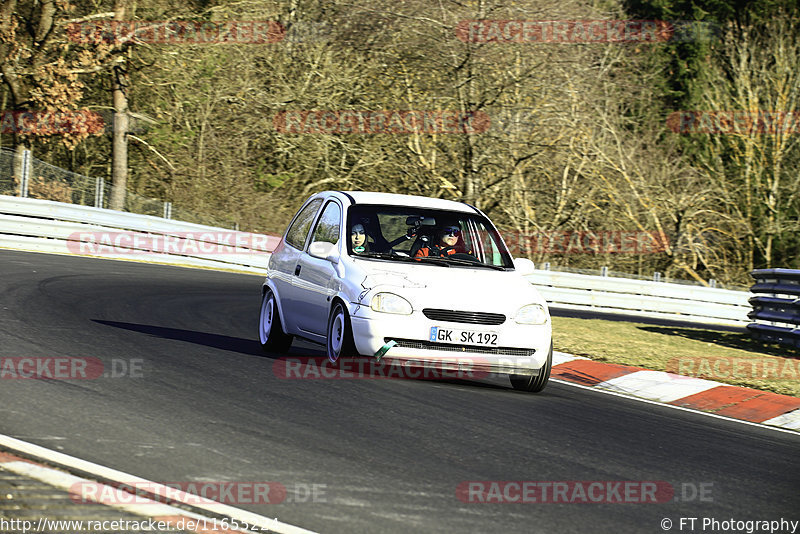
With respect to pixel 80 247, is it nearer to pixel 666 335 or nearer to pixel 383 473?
pixel 666 335

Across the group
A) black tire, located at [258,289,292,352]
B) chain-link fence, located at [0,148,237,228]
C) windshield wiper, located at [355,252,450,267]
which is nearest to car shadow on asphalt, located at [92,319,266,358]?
black tire, located at [258,289,292,352]

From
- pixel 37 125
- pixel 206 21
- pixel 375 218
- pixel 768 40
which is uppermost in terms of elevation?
pixel 768 40

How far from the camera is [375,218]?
10.2 metres

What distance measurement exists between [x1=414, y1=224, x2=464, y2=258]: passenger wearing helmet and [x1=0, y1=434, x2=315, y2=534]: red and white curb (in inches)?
200

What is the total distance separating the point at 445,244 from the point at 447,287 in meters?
1.38

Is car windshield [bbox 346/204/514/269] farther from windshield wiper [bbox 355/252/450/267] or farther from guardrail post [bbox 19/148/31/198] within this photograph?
guardrail post [bbox 19/148/31/198]

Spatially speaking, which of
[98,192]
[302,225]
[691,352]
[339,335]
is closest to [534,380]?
[339,335]

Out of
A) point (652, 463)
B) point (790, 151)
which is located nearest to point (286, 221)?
point (790, 151)

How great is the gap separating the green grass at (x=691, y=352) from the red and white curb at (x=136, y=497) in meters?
7.89

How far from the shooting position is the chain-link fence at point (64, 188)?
2356 cm

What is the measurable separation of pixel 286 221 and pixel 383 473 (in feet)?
90.9

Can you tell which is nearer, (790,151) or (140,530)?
(140,530)

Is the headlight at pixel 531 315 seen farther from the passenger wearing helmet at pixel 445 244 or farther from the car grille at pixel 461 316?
the passenger wearing helmet at pixel 445 244

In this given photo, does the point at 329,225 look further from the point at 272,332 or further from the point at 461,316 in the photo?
the point at 461,316
